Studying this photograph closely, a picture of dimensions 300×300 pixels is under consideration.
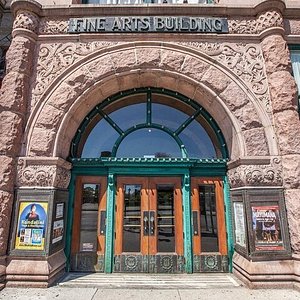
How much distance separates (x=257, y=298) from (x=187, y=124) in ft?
13.5

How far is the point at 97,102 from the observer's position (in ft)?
20.5

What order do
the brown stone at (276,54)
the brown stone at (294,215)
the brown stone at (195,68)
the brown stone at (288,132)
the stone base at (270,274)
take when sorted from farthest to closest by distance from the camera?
the brown stone at (195,68), the brown stone at (276,54), the brown stone at (288,132), the brown stone at (294,215), the stone base at (270,274)

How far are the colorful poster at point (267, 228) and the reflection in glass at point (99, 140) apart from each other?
12.6 ft

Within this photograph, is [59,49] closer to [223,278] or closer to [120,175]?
[120,175]

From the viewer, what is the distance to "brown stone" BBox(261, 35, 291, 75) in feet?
18.1

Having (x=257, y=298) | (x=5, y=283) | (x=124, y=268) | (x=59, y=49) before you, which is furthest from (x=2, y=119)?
(x=257, y=298)

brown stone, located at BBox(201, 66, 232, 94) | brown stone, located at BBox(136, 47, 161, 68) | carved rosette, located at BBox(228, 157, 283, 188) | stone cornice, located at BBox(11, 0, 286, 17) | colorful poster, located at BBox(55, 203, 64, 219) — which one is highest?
stone cornice, located at BBox(11, 0, 286, 17)

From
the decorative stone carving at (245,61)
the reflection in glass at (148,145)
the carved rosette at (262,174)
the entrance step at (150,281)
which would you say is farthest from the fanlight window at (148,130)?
the entrance step at (150,281)

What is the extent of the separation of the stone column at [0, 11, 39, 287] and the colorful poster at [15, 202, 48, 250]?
26 cm

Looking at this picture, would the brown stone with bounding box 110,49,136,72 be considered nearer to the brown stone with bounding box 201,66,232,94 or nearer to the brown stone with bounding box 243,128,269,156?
the brown stone with bounding box 201,66,232,94

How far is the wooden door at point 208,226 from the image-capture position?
18.2 feet

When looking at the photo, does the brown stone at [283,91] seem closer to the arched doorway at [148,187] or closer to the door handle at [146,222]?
the arched doorway at [148,187]

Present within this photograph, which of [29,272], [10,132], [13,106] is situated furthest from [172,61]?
[29,272]

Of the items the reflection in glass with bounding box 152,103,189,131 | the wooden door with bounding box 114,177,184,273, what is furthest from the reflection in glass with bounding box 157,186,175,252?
the reflection in glass with bounding box 152,103,189,131
